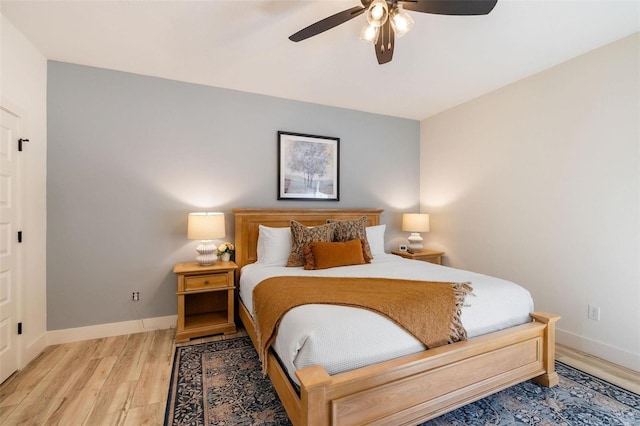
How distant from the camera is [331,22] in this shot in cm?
175

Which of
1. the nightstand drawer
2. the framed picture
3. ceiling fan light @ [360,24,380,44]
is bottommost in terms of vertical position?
the nightstand drawer

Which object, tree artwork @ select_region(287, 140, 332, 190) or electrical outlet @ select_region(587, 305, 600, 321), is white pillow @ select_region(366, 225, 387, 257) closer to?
tree artwork @ select_region(287, 140, 332, 190)

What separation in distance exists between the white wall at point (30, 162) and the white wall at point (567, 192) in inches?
175

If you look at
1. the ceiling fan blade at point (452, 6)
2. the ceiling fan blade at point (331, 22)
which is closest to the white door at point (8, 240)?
the ceiling fan blade at point (331, 22)

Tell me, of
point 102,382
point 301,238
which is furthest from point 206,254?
point 102,382

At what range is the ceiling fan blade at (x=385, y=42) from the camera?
1791 millimetres

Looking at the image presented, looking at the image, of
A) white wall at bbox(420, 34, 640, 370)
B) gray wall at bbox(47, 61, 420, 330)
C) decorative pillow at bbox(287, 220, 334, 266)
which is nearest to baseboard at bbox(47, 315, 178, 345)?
gray wall at bbox(47, 61, 420, 330)

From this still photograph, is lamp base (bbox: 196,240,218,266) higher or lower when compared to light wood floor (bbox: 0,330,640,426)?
higher

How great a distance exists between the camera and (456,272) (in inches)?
94.7

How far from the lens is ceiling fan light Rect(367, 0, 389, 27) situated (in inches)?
61.4

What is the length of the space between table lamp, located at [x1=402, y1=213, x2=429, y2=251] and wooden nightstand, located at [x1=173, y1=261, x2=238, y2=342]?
2.35 m

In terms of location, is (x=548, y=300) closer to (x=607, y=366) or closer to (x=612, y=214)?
(x=607, y=366)

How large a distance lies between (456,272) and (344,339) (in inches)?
56.2

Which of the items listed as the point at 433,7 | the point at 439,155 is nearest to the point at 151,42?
the point at 433,7
